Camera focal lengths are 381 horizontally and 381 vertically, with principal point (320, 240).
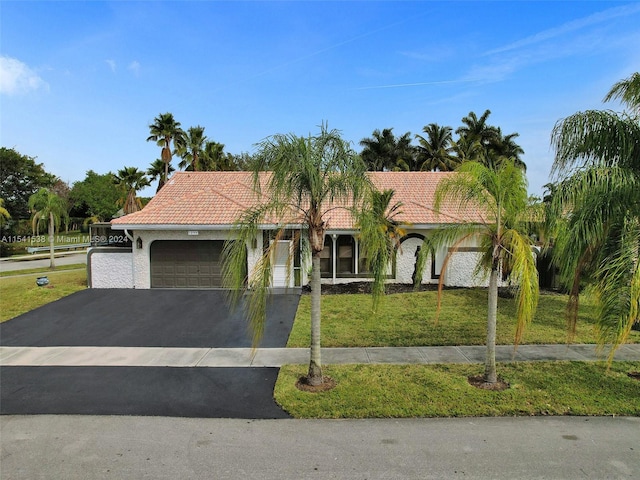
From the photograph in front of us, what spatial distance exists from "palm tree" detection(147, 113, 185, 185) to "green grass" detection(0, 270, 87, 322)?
15.9 metres

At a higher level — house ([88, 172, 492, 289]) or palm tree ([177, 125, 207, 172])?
palm tree ([177, 125, 207, 172])

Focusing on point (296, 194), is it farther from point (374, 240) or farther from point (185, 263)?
point (185, 263)

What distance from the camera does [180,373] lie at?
8.20 meters

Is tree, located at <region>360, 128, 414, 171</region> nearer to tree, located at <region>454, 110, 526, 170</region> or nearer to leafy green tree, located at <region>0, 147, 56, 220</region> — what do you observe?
tree, located at <region>454, 110, 526, 170</region>

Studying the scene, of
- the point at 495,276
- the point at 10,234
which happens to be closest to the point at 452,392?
the point at 495,276

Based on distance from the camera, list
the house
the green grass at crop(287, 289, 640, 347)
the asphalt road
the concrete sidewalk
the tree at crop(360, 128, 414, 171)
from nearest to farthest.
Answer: the asphalt road, the concrete sidewalk, the green grass at crop(287, 289, 640, 347), the house, the tree at crop(360, 128, 414, 171)

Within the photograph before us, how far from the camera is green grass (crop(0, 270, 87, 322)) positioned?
527 inches

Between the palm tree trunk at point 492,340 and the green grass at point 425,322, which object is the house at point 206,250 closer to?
the green grass at point 425,322

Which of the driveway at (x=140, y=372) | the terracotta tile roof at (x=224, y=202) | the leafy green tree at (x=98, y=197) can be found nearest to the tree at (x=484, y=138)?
the terracotta tile roof at (x=224, y=202)

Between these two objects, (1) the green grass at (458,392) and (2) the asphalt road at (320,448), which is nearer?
(2) the asphalt road at (320,448)

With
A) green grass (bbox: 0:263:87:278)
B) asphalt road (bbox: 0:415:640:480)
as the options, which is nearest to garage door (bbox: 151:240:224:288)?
asphalt road (bbox: 0:415:640:480)

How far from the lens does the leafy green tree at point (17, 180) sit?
1821 inches

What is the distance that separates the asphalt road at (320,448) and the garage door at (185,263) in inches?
411

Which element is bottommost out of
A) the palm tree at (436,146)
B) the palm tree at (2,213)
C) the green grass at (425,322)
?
the green grass at (425,322)
